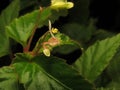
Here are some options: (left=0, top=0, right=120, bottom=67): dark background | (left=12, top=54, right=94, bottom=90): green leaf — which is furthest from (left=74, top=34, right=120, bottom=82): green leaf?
(left=0, top=0, right=120, bottom=67): dark background

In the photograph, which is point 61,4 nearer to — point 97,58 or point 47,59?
point 47,59

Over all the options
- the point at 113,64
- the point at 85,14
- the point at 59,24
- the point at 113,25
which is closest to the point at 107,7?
the point at 113,25

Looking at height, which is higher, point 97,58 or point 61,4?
point 61,4

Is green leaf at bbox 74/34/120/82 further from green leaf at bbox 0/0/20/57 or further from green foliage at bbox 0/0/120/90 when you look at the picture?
green leaf at bbox 0/0/20/57

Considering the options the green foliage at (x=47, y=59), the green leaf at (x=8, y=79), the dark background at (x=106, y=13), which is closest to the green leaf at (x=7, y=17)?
the green foliage at (x=47, y=59)

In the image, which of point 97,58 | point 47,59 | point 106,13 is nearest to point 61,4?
point 47,59

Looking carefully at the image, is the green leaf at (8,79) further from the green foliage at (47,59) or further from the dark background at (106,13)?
the dark background at (106,13)
